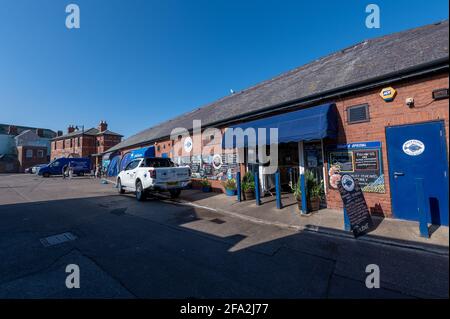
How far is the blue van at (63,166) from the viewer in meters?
26.9

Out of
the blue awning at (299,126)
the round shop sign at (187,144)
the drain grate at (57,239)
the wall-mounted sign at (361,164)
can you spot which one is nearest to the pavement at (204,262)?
the drain grate at (57,239)

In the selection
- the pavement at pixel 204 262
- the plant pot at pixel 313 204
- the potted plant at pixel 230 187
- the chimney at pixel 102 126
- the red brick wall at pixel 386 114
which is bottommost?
the pavement at pixel 204 262

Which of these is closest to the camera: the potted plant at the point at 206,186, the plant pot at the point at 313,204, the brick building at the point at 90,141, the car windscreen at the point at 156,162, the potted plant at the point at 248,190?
the plant pot at the point at 313,204

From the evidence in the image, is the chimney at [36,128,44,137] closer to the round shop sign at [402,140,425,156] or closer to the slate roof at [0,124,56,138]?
the slate roof at [0,124,56,138]

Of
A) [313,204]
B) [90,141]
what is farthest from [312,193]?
[90,141]

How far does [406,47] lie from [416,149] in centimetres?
355

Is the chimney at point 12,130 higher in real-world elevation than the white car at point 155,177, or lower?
higher

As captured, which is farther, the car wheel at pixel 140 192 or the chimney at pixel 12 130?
the chimney at pixel 12 130

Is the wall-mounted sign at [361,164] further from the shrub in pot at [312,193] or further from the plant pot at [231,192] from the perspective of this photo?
the plant pot at [231,192]

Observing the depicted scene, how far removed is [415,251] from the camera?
3.61 metres

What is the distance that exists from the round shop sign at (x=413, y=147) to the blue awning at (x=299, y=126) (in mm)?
1733

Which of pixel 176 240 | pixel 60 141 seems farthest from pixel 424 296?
pixel 60 141

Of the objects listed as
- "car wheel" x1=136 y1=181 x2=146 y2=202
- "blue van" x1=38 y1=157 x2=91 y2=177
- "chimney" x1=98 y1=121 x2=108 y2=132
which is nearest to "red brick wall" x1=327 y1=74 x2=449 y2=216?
"car wheel" x1=136 y1=181 x2=146 y2=202

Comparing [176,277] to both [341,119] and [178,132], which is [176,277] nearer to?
[341,119]
